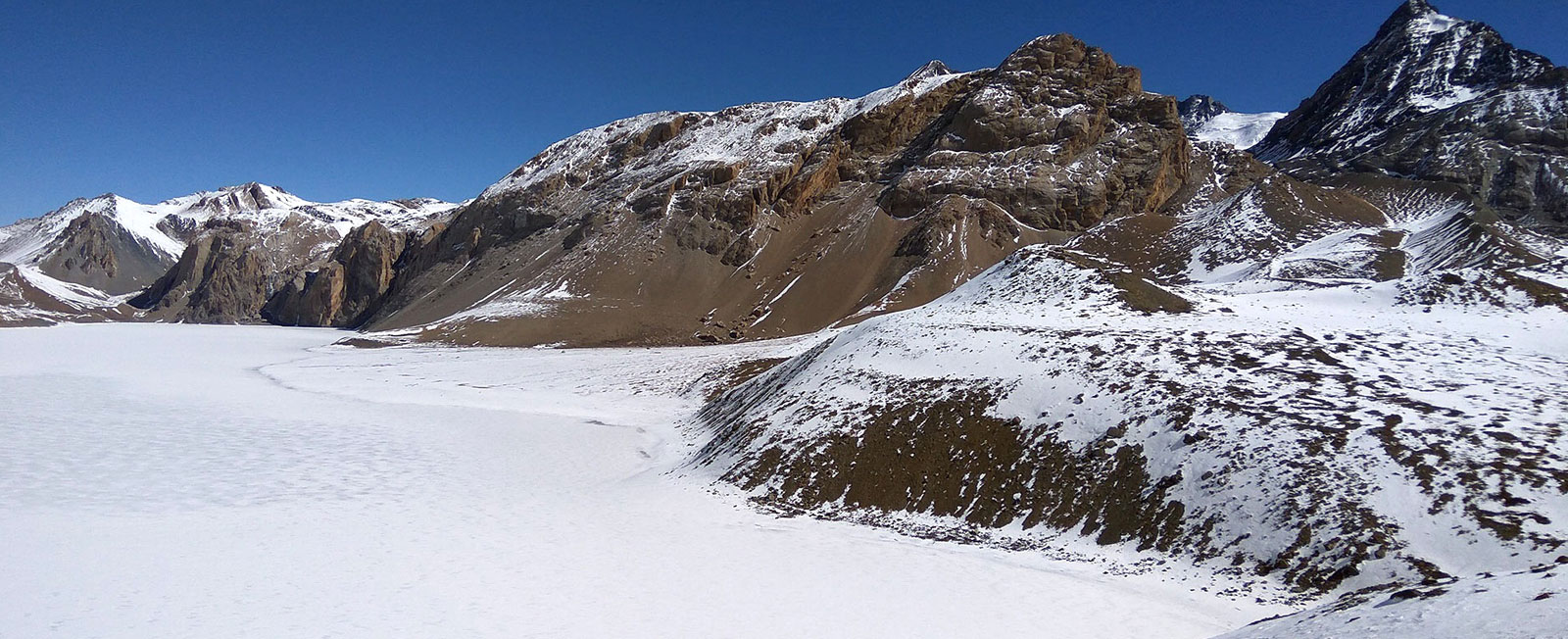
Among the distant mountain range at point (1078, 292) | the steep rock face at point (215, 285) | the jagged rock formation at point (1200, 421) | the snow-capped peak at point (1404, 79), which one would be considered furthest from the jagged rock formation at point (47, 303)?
the snow-capped peak at point (1404, 79)

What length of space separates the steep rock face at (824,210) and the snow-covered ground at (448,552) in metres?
40.3

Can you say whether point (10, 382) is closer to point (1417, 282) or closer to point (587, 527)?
point (587, 527)

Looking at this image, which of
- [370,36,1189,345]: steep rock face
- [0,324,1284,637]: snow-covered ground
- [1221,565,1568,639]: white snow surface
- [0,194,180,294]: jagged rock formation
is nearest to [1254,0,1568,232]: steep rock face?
[370,36,1189,345]: steep rock face

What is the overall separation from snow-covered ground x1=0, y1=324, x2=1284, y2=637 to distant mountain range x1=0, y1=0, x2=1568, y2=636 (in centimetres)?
238

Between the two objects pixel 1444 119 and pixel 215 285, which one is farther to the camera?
pixel 215 285

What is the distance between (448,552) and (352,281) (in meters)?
128

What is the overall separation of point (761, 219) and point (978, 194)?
75.5ft

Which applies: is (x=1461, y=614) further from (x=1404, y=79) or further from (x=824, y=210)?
(x=1404, y=79)

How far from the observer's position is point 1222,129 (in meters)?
194

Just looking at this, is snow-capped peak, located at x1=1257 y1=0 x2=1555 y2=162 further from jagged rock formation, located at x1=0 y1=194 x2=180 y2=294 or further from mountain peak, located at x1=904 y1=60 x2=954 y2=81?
jagged rock formation, located at x1=0 y1=194 x2=180 y2=294

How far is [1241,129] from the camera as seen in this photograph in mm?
189750

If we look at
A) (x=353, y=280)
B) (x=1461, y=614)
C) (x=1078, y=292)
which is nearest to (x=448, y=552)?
(x=1461, y=614)

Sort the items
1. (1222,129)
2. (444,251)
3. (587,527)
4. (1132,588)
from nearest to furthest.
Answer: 1. (1132,588)
2. (587,527)
3. (444,251)
4. (1222,129)

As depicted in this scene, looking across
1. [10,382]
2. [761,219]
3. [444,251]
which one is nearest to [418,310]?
[444,251]
